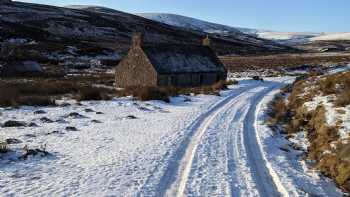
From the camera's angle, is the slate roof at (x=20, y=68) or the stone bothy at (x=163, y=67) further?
the slate roof at (x=20, y=68)

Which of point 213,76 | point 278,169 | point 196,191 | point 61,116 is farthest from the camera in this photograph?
point 213,76

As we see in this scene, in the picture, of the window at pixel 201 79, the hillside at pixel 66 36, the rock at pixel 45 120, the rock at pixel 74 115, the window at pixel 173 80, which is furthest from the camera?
the hillside at pixel 66 36

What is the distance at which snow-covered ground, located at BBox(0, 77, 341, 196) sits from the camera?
1088 cm

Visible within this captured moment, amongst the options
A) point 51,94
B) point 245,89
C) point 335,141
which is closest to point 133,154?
point 335,141

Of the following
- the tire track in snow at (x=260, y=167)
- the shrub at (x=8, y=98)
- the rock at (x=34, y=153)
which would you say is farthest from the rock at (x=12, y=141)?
the shrub at (x=8, y=98)

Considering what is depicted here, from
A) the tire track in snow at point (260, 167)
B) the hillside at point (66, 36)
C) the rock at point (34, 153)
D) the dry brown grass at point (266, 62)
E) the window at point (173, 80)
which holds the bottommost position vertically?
the tire track in snow at point (260, 167)

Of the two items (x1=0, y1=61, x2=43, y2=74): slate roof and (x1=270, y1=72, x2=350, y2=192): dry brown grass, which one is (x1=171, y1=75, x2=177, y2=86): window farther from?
(x1=0, y1=61, x2=43, y2=74): slate roof

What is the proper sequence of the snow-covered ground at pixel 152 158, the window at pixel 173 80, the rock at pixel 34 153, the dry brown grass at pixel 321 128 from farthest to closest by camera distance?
the window at pixel 173 80, the dry brown grass at pixel 321 128, the rock at pixel 34 153, the snow-covered ground at pixel 152 158

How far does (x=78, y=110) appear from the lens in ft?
77.0

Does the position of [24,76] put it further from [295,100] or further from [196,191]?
[196,191]

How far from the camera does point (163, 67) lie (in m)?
42.9

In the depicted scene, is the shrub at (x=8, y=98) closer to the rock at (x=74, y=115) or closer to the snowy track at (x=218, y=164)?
the rock at (x=74, y=115)

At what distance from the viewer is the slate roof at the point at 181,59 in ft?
141

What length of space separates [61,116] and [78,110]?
7.84 ft
